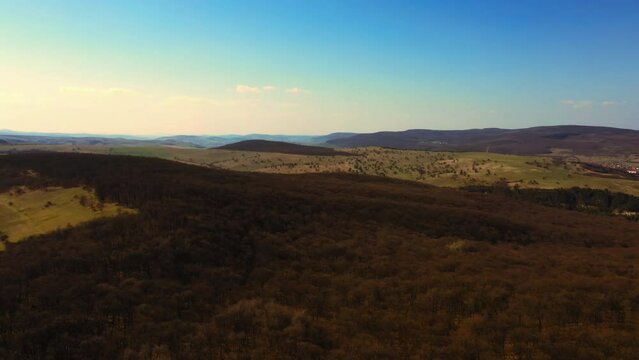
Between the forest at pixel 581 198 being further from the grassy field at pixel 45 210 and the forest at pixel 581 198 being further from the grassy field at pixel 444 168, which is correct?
the grassy field at pixel 45 210

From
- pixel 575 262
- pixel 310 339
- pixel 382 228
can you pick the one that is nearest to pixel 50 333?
pixel 310 339

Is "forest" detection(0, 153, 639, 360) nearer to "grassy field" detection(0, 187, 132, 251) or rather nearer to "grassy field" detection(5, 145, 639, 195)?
"grassy field" detection(0, 187, 132, 251)

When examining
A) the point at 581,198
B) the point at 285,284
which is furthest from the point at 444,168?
the point at 285,284

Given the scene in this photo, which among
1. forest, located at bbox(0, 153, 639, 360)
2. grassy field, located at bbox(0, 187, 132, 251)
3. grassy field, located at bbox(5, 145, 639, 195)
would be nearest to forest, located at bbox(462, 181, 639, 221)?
grassy field, located at bbox(5, 145, 639, 195)

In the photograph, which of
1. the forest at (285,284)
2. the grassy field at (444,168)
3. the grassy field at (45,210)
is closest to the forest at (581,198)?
the grassy field at (444,168)

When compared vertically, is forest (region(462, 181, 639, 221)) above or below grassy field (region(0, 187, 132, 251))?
below

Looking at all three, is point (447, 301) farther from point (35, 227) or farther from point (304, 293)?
point (35, 227)
